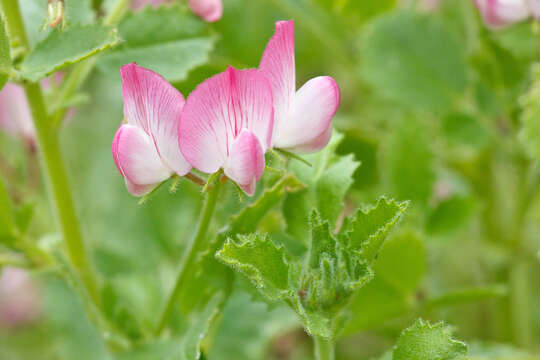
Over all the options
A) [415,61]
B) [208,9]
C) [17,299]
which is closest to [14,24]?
[208,9]

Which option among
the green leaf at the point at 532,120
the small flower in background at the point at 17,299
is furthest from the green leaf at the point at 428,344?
the small flower in background at the point at 17,299

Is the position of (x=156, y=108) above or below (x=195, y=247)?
above

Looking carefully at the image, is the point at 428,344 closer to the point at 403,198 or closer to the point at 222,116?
the point at 222,116

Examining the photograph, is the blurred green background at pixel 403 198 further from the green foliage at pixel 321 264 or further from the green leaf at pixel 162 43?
the green foliage at pixel 321 264

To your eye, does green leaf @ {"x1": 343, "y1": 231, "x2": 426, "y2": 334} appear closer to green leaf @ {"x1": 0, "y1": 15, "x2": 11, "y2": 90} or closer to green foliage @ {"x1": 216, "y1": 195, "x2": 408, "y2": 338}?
green foliage @ {"x1": 216, "y1": 195, "x2": 408, "y2": 338}

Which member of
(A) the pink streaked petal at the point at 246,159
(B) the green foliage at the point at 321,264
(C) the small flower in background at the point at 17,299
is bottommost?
(C) the small flower in background at the point at 17,299

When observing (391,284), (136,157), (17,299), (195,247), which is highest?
(136,157)

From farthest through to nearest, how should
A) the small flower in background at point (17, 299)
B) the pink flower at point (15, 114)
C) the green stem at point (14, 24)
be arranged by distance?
1. the small flower in background at point (17, 299)
2. the pink flower at point (15, 114)
3. the green stem at point (14, 24)

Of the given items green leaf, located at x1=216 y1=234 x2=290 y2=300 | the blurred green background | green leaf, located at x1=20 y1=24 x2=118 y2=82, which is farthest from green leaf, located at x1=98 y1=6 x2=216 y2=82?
green leaf, located at x1=216 y1=234 x2=290 y2=300
